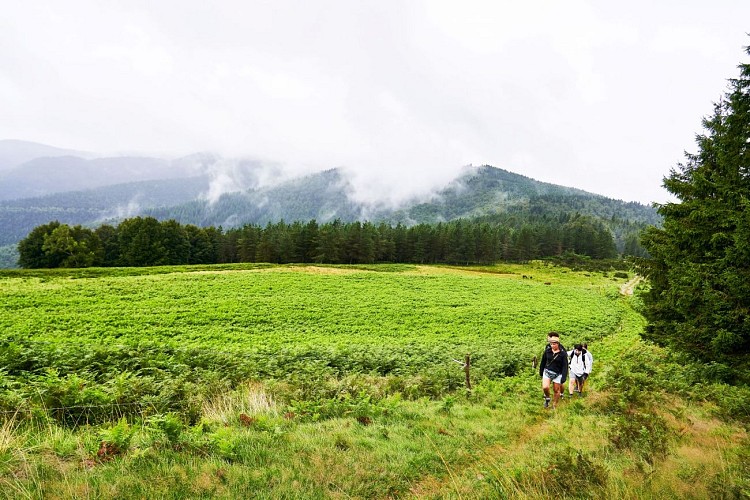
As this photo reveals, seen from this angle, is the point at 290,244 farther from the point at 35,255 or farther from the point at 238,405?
the point at 238,405

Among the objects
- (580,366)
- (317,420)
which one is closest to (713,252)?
(580,366)

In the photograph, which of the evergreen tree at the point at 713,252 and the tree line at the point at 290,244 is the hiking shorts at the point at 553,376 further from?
the tree line at the point at 290,244

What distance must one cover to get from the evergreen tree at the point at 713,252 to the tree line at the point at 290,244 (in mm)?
76704

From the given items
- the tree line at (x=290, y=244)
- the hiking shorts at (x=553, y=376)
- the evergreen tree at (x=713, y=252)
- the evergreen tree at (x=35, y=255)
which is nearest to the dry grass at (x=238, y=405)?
the hiking shorts at (x=553, y=376)

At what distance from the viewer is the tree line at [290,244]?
6688cm

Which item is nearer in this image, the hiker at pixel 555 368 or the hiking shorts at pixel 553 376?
the hiker at pixel 555 368

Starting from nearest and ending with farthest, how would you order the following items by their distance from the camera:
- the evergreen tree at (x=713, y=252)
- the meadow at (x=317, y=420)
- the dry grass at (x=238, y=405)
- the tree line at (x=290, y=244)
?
the meadow at (x=317, y=420)
the dry grass at (x=238, y=405)
the evergreen tree at (x=713, y=252)
the tree line at (x=290, y=244)

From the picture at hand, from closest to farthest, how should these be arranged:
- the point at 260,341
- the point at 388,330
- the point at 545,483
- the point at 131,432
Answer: the point at 545,483, the point at 131,432, the point at 260,341, the point at 388,330

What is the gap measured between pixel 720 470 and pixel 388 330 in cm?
2131

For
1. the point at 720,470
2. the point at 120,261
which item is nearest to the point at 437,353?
the point at 720,470

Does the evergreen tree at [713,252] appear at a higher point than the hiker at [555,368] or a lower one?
higher

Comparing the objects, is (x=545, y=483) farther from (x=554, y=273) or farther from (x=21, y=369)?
(x=554, y=273)

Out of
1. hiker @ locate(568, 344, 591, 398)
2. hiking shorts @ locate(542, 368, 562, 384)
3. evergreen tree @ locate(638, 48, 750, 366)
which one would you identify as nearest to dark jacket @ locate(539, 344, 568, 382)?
hiking shorts @ locate(542, 368, 562, 384)

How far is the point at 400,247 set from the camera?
10600 cm
